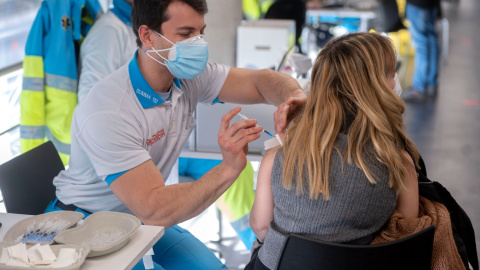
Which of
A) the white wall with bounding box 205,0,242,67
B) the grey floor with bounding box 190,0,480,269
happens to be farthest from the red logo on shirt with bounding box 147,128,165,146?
the white wall with bounding box 205,0,242,67

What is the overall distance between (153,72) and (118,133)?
0.28 metres

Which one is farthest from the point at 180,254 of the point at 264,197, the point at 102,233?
the point at 102,233

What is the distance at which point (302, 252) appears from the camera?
149cm

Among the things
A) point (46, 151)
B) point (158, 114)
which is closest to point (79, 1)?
point (46, 151)

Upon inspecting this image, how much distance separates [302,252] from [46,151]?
116 cm

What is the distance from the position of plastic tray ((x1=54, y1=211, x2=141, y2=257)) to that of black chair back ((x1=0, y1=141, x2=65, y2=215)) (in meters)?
0.63

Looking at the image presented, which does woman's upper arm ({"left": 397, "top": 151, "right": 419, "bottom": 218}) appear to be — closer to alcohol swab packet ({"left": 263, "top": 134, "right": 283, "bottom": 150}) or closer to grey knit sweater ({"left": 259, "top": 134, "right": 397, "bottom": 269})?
grey knit sweater ({"left": 259, "top": 134, "right": 397, "bottom": 269})

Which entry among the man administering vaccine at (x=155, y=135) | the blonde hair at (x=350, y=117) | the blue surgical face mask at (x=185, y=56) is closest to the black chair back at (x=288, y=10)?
the man administering vaccine at (x=155, y=135)

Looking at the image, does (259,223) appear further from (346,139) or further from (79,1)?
(79,1)

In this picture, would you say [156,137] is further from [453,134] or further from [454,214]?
[453,134]

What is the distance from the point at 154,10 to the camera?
1.94 meters

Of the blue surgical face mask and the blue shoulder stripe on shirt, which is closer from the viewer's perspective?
the blue shoulder stripe on shirt

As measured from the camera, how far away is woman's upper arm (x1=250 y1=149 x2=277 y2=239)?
1.72 metres

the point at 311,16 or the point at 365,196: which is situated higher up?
the point at 365,196
